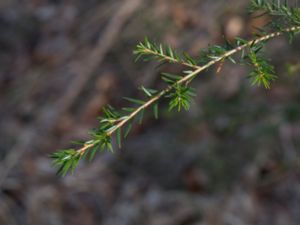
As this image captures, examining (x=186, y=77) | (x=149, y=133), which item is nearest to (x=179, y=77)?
(x=186, y=77)

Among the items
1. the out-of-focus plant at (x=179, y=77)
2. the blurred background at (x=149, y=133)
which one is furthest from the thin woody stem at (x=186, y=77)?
the blurred background at (x=149, y=133)

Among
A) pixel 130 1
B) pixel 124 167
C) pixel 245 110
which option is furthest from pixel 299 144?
pixel 130 1

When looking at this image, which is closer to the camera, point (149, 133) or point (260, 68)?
point (260, 68)

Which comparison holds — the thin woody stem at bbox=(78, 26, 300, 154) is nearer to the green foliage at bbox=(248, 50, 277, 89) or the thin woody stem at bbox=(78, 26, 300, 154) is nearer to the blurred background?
the green foliage at bbox=(248, 50, 277, 89)

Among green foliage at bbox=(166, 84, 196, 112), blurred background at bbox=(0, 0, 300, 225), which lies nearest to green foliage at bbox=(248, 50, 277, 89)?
green foliage at bbox=(166, 84, 196, 112)

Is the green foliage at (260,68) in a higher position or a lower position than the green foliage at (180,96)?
lower

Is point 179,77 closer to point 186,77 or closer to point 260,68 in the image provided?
point 186,77

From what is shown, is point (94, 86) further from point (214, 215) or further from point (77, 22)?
point (214, 215)

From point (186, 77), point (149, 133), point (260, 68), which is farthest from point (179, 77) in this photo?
point (149, 133)

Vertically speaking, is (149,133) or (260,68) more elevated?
(149,133)

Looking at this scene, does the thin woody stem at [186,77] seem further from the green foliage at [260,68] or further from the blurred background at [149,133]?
the blurred background at [149,133]
